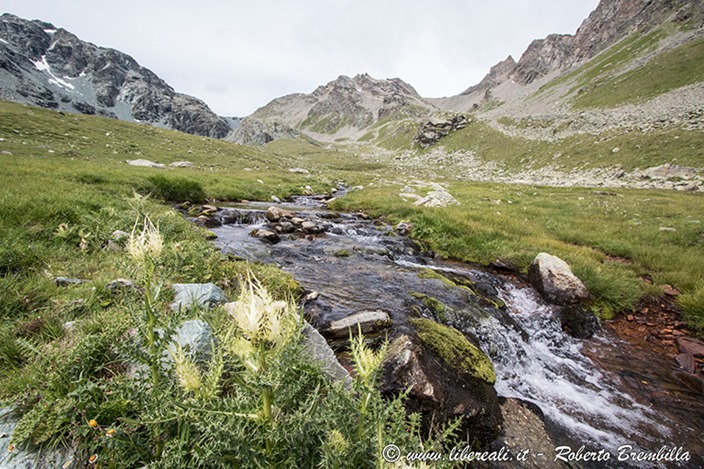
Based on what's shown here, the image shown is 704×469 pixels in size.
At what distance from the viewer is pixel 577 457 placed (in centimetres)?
461

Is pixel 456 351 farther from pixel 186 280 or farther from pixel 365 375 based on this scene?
pixel 186 280

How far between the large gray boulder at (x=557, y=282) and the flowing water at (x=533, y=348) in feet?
1.29

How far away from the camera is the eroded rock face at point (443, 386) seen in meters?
4.26

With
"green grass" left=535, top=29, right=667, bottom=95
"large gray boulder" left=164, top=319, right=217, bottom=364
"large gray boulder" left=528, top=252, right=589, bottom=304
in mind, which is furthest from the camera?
"green grass" left=535, top=29, right=667, bottom=95

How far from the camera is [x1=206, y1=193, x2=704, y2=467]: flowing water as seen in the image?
518 centimetres

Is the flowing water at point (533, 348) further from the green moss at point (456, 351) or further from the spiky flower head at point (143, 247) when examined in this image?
the spiky flower head at point (143, 247)

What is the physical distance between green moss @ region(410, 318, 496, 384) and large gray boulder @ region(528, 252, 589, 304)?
499 cm

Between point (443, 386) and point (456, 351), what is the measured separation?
1.16 m

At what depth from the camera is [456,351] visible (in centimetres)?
559

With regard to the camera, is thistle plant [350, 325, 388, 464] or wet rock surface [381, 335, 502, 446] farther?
wet rock surface [381, 335, 502, 446]

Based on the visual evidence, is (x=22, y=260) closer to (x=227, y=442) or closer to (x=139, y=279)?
(x=139, y=279)

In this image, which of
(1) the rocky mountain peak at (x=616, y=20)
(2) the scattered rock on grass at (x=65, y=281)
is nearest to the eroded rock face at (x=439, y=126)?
(1) the rocky mountain peak at (x=616, y=20)

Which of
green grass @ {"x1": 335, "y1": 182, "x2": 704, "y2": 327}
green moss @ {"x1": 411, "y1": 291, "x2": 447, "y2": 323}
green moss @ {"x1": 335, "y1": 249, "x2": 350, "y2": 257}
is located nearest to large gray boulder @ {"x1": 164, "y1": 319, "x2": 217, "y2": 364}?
green moss @ {"x1": 411, "y1": 291, "x2": 447, "y2": 323}

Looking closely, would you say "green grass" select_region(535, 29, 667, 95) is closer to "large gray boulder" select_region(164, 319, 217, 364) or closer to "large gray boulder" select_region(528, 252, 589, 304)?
"large gray boulder" select_region(528, 252, 589, 304)
